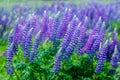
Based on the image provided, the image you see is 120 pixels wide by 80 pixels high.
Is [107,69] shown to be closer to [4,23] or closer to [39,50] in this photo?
[39,50]

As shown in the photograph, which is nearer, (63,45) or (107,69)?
(63,45)

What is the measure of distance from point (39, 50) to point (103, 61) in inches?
43.8

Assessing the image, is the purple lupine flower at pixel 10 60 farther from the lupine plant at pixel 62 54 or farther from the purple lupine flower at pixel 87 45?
the purple lupine flower at pixel 87 45

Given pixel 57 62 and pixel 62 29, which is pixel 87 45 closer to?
pixel 62 29

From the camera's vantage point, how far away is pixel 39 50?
7258 millimetres

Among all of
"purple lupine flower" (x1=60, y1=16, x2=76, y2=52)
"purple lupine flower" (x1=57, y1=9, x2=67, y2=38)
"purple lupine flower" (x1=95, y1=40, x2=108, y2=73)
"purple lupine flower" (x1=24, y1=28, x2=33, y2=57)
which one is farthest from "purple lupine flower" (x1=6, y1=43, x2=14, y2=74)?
"purple lupine flower" (x1=95, y1=40, x2=108, y2=73)

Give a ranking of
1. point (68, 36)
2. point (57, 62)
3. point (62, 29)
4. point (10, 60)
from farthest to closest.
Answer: point (62, 29), point (68, 36), point (10, 60), point (57, 62)

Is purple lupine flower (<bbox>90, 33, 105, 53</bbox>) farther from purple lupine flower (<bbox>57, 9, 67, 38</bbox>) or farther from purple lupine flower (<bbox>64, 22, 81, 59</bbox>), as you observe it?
purple lupine flower (<bbox>57, 9, 67, 38</bbox>)

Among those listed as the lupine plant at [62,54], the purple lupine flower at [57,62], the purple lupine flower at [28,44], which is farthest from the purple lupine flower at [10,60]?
the purple lupine flower at [57,62]

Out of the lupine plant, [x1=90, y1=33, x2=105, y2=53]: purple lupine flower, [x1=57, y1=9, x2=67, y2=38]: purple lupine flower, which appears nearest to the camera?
the lupine plant

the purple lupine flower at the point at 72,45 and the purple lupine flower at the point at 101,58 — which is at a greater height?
the purple lupine flower at the point at 72,45

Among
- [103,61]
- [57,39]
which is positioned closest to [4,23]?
[57,39]

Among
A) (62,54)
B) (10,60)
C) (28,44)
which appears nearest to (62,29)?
(62,54)

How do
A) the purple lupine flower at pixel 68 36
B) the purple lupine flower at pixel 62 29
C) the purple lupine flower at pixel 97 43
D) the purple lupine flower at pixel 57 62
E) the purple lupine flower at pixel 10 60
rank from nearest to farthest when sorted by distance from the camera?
the purple lupine flower at pixel 57 62 < the purple lupine flower at pixel 10 60 < the purple lupine flower at pixel 68 36 < the purple lupine flower at pixel 97 43 < the purple lupine flower at pixel 62 29
